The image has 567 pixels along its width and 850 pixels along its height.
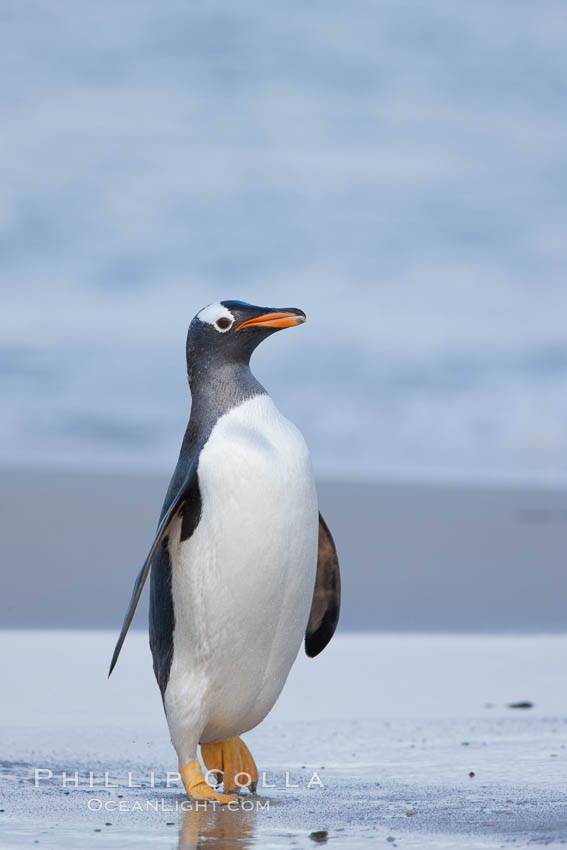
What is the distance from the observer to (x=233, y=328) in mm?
4277

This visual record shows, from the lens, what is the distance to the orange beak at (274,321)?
4.22 meters

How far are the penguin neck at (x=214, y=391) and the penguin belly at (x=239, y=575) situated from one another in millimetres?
50

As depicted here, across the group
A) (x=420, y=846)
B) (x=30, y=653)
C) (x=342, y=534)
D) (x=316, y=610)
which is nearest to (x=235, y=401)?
(x=316, y=610)

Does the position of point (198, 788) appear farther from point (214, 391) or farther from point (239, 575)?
point (214, 391)

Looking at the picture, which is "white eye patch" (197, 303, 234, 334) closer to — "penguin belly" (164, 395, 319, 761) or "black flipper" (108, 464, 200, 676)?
"penguin belly" (164, 395, 319, 761)

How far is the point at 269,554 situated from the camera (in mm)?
3984

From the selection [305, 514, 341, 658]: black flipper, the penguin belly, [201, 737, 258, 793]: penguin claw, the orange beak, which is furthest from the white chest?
[305, 514, 341, 658]: black flipper

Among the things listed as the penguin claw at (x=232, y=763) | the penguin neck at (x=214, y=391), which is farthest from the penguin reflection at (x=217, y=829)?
the penguin neck at (x=214, y=391)

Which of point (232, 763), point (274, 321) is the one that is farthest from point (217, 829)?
point (274, 321)

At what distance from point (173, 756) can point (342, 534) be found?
6831 mm

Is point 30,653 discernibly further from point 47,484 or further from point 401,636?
point 47,484

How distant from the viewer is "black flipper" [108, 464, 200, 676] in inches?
154

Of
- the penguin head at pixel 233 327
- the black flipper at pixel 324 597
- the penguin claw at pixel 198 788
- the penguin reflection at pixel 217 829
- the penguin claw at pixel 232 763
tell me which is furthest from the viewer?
the black flipper at pixel 324 597

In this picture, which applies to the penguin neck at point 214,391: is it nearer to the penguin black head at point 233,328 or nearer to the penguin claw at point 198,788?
the penguin black head at point 233,328
